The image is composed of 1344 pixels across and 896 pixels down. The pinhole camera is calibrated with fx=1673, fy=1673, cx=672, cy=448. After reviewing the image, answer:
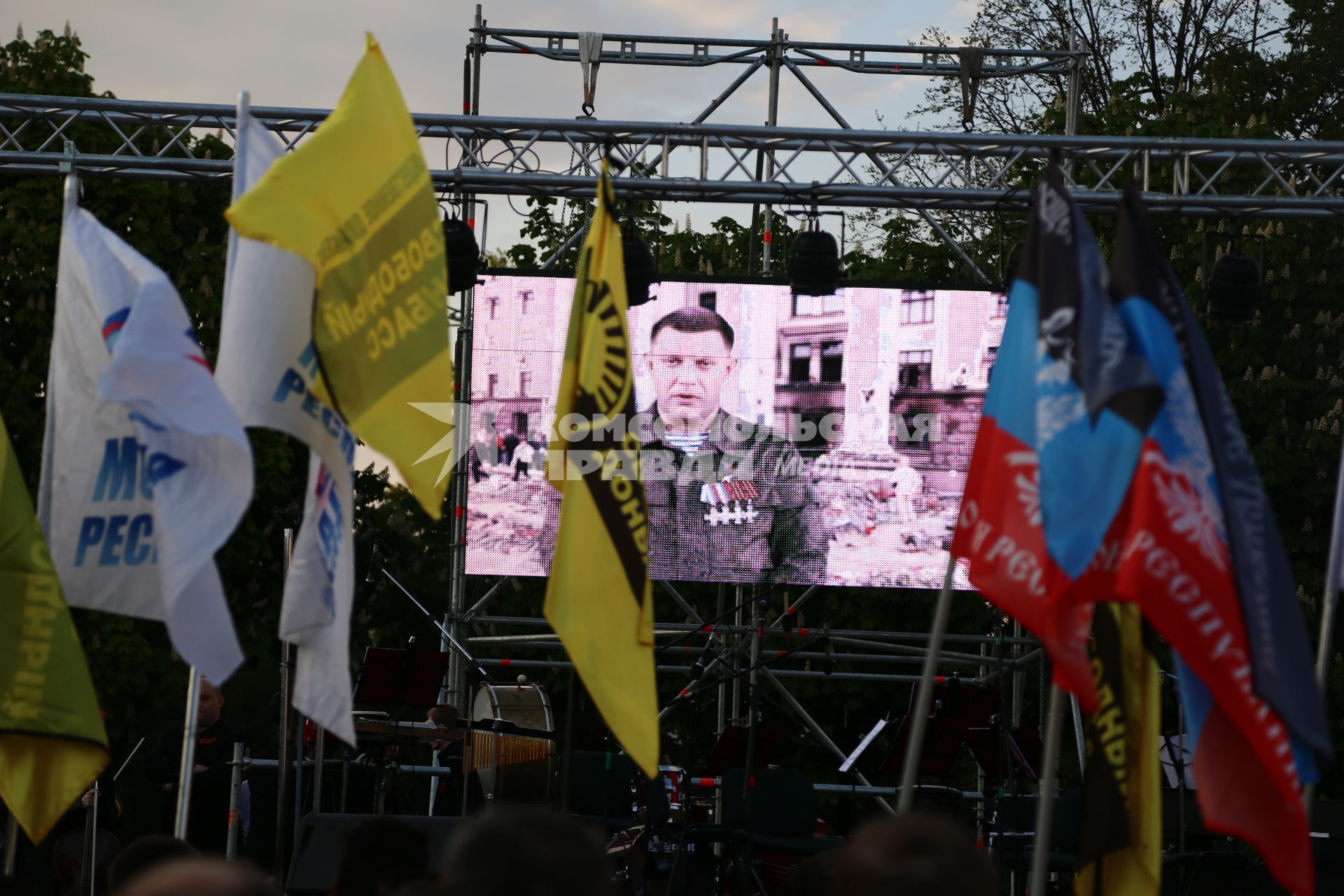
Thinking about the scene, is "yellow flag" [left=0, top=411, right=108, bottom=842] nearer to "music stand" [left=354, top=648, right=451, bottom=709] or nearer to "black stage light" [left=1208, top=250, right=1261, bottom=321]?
"music stand" [left=354, top=648, right=451, bottom=709]

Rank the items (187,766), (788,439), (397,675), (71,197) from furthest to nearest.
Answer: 1. (788,439)
2. (397,675)
3. (71,197)
4. (187,766)

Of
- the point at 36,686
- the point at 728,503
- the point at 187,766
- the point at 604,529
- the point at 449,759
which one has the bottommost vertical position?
the point at 449,759

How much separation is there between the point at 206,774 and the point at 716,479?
4.07 meters

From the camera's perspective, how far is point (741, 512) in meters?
12.0

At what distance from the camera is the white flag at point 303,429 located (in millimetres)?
4980

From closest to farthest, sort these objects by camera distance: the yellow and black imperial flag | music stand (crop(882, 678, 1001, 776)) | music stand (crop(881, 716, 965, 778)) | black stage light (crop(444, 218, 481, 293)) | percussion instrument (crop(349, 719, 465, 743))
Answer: the yellow and black imperial flag, music stand (crop(881, 716, 965, 778)), music stand (crop(882, 678, 1001, 776)), black stage light (crop(444, 218, 481, 293)), percussion instrument (crop(349, 719, 465, 743))

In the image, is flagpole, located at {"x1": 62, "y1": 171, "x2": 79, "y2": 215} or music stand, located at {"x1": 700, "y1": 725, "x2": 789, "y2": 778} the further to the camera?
music stand, located at {"x1": 700, "y1": 725, "x2": 789, "y2": 778}

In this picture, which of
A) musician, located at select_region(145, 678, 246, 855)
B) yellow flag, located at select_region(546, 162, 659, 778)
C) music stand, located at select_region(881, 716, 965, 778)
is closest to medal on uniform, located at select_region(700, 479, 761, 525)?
music stand, located at select_region(881, 716, 965, 778)

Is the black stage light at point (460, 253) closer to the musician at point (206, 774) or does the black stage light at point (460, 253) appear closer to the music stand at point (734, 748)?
the musician at point (206, 774)

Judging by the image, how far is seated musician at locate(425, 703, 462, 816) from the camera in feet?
37.9

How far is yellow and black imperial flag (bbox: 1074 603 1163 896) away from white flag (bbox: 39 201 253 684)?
2.43m

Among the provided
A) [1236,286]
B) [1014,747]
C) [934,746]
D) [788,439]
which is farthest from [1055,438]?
[788,439]

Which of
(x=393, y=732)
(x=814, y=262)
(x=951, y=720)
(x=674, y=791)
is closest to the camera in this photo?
(x=951, y=720)

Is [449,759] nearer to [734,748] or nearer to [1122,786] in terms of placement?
[734,748]
